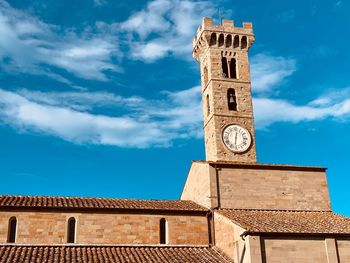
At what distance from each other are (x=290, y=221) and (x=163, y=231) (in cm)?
660

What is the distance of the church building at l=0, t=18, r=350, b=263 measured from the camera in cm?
2188

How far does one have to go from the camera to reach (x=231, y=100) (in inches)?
1272

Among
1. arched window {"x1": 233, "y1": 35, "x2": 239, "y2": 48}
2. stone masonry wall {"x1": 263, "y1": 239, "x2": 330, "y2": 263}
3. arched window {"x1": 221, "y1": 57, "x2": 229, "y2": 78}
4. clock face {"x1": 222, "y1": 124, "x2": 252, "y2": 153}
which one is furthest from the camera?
arched window {"x1": 233, "y1": 35, "x2": 239, "y2": 48}

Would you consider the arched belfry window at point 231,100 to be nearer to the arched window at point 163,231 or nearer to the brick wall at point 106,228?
the brick wall at point 106,228

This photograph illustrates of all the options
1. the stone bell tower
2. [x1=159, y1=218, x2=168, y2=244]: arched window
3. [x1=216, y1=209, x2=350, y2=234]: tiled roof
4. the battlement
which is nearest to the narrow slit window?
the stone bell tower

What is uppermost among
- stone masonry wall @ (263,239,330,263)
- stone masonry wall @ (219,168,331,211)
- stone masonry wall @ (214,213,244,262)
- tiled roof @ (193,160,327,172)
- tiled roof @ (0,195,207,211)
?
tiled roof @ (193,160,327,172)

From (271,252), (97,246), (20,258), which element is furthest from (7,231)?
(271,252)

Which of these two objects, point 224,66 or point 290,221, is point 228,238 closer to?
point 290,221

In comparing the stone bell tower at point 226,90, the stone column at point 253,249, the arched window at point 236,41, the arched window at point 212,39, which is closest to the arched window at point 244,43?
the stone bell tower at point 226,90

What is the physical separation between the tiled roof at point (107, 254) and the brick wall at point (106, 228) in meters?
0.48

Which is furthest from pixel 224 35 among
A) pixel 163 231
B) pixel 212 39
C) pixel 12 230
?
pixel 12 230

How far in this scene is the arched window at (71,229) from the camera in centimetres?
2397

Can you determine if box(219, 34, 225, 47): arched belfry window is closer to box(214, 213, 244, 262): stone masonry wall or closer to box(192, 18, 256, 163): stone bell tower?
box(192, 18, 256, 163): stone bell tower

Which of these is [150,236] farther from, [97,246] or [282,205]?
[282,205]
